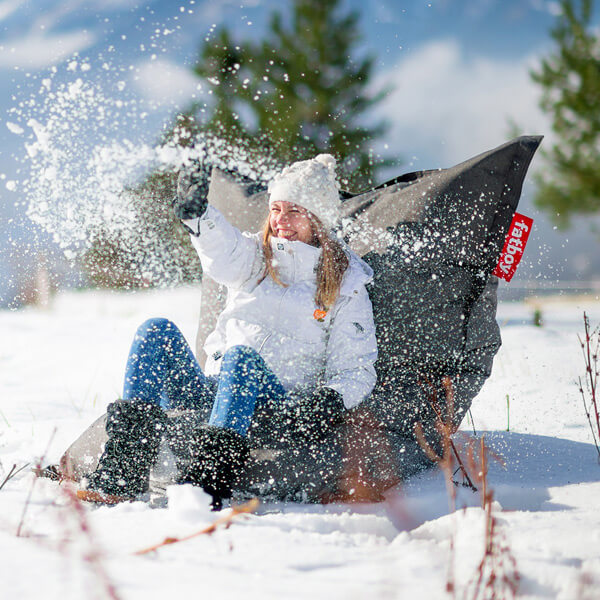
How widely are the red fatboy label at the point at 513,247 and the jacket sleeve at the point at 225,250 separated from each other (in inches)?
42.1

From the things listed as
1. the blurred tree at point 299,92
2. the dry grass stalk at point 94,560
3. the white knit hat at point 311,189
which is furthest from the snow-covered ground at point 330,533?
the blurred tree at point 299,92

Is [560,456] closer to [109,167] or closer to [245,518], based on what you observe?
[245,518]

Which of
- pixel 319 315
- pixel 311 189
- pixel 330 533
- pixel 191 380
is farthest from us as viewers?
pixel 311 189

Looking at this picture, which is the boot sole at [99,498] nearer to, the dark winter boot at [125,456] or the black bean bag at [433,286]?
the dark winter boot at [125,456]

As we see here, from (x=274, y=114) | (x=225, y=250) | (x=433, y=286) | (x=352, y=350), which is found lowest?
(x=352, y=350)

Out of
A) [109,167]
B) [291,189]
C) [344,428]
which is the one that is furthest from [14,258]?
[344,428]

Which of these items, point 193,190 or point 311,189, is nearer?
point 193,190

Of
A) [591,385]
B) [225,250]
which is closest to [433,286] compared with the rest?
[591,385]

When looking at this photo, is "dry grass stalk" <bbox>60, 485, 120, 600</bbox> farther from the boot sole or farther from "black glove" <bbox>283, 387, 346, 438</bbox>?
"black glove" <bbox>283, 387, 346, 438</bbox>

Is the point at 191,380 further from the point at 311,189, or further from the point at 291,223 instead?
the point at 311,189

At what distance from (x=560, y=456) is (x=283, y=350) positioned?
1.30 metres

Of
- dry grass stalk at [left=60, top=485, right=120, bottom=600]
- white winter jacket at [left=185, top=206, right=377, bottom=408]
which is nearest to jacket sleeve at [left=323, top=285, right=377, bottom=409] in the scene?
white winter jacket at [left=185, top=206, right=377, bottom=408]

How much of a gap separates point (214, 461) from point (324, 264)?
1.00 metres

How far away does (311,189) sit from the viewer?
2.67m
